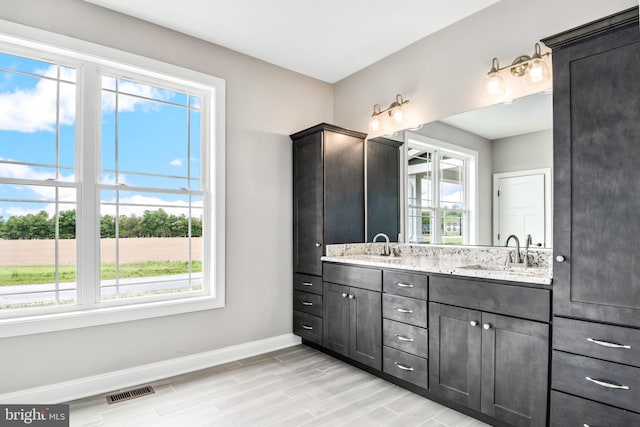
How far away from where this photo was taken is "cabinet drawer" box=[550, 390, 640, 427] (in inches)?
61.8

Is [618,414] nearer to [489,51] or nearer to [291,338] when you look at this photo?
[489,51]

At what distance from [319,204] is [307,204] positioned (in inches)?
7.4

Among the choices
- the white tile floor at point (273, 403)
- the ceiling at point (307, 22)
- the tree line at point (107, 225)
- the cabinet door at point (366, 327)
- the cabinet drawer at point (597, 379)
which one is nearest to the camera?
the cabinet drawer at point (597, 379)

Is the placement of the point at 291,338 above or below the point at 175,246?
below

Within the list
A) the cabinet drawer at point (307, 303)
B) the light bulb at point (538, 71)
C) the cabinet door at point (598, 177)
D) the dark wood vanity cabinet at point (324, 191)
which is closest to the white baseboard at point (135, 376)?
the cabinet drawer at point (307, 303)

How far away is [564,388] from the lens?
1.75 meters

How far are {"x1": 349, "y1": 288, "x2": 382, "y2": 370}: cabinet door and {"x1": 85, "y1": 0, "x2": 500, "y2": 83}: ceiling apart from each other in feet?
7.23

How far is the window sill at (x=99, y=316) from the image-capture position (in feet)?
7.52

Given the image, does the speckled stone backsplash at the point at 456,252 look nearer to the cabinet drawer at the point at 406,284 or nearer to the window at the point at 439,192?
the window at the point at 439,192

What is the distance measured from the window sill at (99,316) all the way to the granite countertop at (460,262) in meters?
1.21

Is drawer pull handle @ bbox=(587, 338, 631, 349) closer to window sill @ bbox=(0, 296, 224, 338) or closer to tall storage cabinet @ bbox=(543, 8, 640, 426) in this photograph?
tall storage cabinet @ bbox=(543, 8, 640, 426)

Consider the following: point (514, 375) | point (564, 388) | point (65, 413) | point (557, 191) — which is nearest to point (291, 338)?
point (65, 413)

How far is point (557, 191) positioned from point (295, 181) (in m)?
2.39

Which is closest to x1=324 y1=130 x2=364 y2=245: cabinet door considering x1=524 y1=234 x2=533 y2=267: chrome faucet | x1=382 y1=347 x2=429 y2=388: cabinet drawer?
x1=382 y1=347 x2=429 y2=388: cabinet drawer
